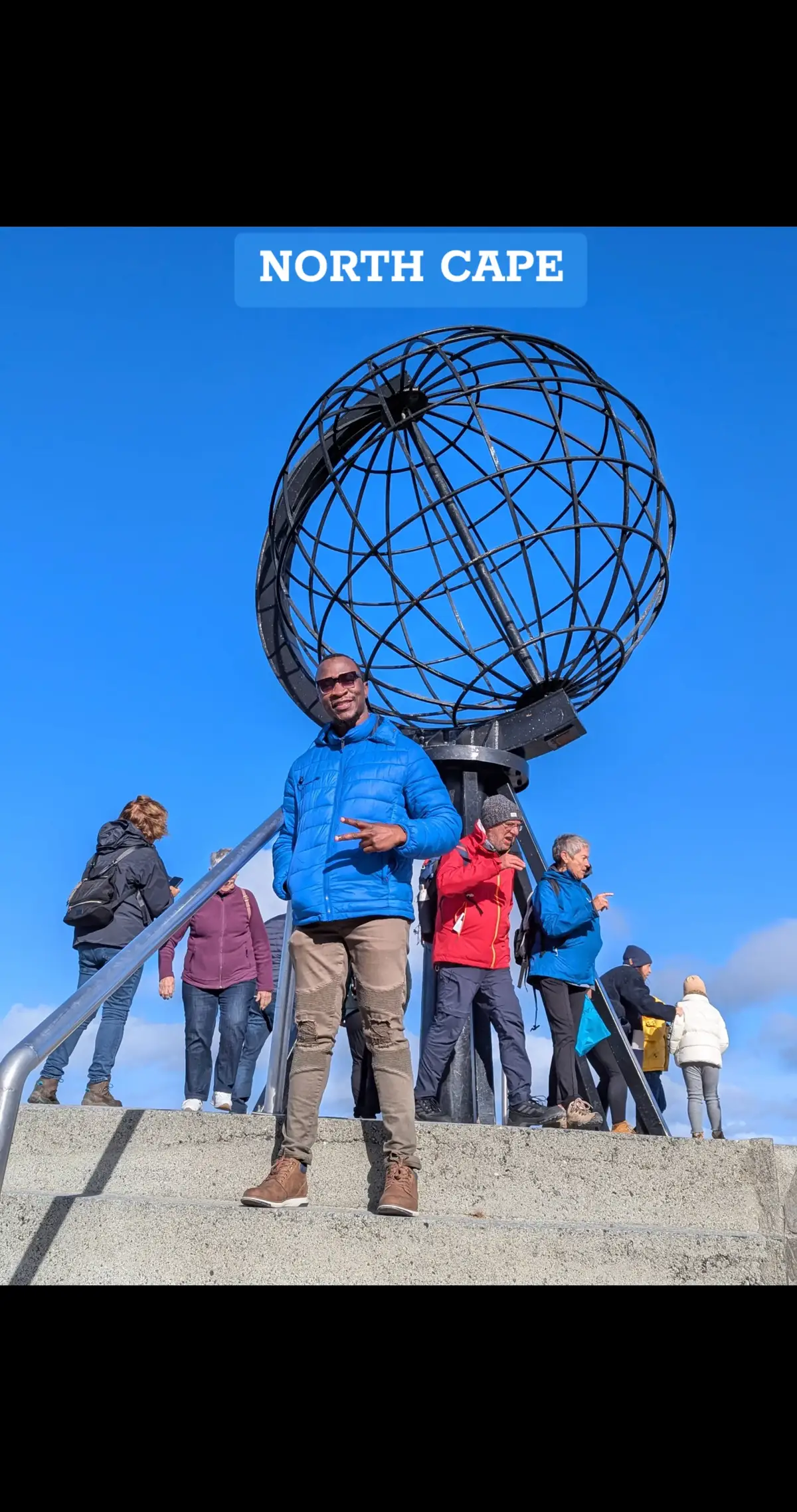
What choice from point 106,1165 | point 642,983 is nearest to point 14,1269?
point 106,1165

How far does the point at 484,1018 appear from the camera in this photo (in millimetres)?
5262

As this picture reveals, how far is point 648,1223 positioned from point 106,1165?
1.60 m

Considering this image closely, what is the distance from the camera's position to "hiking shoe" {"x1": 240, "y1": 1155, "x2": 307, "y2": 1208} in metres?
3.13

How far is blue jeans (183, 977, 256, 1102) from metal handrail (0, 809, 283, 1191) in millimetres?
1827

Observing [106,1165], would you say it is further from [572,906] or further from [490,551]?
[490,551]

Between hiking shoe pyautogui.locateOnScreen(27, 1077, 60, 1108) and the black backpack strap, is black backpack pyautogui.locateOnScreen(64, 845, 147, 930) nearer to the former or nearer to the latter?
the black backpack strap

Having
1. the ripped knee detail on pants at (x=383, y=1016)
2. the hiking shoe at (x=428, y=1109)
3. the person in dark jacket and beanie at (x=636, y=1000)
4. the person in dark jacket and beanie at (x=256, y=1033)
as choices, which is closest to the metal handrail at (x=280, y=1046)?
the hiking shoe at (x=428, y=1109)

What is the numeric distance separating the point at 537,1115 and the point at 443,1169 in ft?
4.09

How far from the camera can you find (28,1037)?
2.55 m

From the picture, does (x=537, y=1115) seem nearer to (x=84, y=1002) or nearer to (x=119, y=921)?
(x=119, y=921)

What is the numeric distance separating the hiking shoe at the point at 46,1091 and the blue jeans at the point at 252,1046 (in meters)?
1.50

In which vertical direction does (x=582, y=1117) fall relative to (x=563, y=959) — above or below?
below

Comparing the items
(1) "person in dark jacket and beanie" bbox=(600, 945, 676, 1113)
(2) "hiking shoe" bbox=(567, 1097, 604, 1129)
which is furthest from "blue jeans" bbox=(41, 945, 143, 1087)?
(1) "person in dark jacket and beanie" bbox=(600, 945, 676, 1113)

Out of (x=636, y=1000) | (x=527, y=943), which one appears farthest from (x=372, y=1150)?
(x=636, y=1000)
